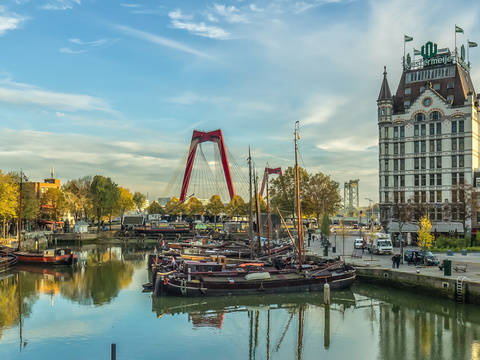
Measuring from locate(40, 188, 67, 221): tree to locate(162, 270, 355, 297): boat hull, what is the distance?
279 ft

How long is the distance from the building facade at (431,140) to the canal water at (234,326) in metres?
35.5

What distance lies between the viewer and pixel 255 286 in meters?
37.0

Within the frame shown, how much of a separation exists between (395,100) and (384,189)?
1530 centimetres

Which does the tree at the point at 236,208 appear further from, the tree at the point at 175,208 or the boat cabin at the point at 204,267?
the boat cabin at the point at 204,267

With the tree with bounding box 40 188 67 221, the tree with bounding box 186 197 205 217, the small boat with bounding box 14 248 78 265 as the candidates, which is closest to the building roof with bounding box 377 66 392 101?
the small boat with bounding box 14 248 78 265

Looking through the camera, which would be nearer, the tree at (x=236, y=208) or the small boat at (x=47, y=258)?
the small boat at (x=47, y=258)

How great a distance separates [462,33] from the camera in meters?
75.6

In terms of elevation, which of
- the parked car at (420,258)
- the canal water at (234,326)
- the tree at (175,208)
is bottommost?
the canal water at (234,326)

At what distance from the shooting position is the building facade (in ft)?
224

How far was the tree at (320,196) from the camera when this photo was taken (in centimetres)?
9556

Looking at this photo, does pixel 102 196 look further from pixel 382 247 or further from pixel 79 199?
pixel 382 247

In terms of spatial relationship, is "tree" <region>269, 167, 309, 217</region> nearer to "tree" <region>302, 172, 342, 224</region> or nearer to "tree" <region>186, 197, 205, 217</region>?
"tree" <region>302, 172, 342, 224</region>

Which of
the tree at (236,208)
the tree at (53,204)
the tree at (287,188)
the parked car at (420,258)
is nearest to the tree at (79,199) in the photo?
the tree at (53,204)

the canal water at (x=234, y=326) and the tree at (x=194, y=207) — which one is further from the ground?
the tree at (x=194, y=207)
